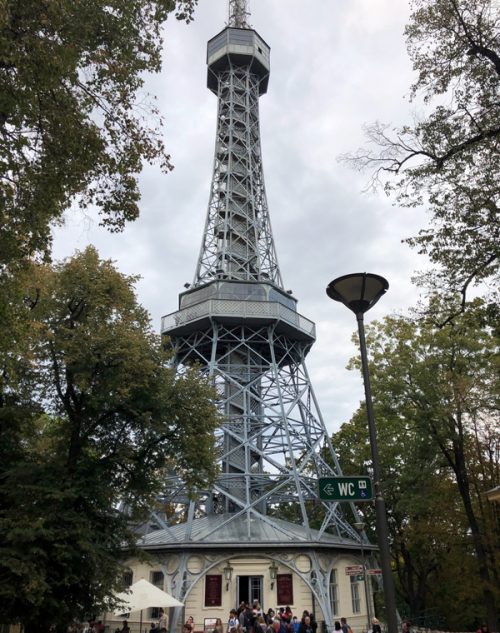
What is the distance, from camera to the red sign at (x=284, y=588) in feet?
75.8

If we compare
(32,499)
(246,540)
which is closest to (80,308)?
(32,499)

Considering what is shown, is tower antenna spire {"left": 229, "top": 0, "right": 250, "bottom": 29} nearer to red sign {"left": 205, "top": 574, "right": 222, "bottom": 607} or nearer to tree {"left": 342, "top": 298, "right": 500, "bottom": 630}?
tree {"left": 342, "top": 298, "right": 500, "bottom": 630}

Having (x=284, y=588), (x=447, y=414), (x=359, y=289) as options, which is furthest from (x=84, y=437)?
(x=447, y=414)

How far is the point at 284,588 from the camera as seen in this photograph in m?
23.2

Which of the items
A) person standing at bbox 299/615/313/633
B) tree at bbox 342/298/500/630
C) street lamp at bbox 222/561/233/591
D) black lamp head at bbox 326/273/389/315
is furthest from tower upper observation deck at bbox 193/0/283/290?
black lamp head at bbox 326/273/389/315

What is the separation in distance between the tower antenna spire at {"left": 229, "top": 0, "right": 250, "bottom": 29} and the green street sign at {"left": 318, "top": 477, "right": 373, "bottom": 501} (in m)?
49.7

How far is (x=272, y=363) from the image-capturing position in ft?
104

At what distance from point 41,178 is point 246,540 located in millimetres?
18683

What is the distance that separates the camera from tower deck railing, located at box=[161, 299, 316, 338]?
32.2 meters

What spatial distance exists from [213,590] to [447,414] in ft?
41.5

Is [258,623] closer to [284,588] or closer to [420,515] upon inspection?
[284,588]

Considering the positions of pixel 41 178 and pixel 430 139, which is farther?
pixel 430 139

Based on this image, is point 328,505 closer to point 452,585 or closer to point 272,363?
point 272,363

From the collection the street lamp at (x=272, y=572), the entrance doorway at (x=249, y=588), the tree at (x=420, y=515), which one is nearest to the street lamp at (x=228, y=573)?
the entrance doorway at (x=249, y=588)
